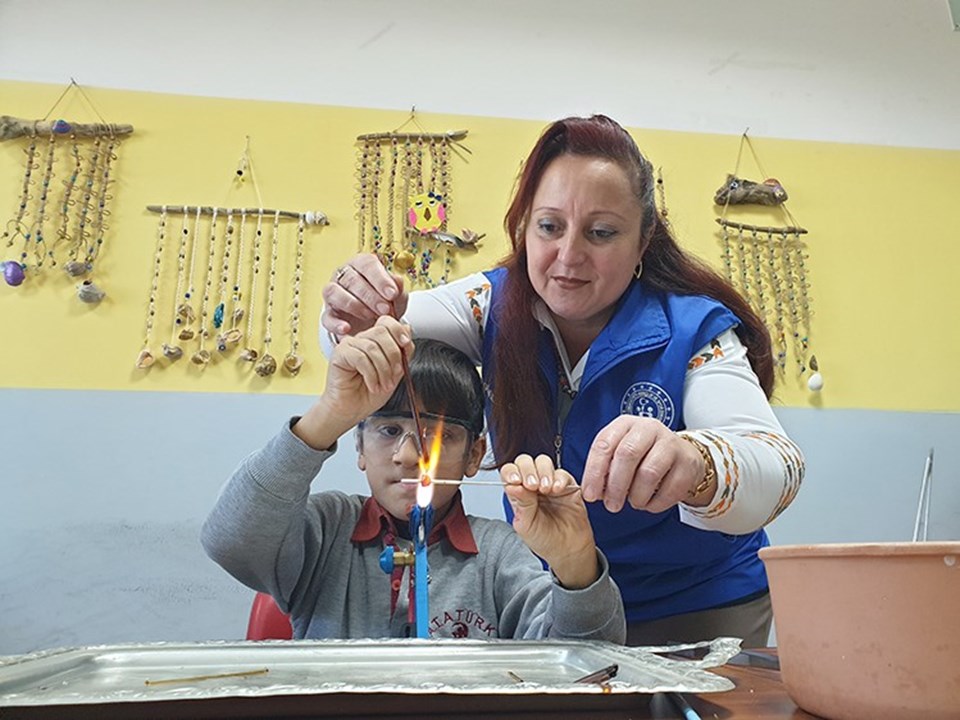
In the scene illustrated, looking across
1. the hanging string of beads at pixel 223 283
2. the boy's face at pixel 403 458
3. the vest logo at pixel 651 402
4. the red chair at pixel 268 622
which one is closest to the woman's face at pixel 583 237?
the vest logo at pixel 651 402

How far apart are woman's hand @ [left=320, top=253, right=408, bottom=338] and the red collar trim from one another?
24 cm

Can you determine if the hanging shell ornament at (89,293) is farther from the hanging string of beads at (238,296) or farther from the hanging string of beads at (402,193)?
the hanging string of beads at (402,193)

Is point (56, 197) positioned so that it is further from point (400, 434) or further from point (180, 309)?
point (400, 434)

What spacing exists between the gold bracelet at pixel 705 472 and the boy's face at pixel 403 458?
389mm

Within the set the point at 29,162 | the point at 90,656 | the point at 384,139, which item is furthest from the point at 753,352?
the point at 29,162

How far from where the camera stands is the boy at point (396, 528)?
29.4 inches

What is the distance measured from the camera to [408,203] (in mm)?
2148

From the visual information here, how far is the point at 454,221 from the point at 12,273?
1.15 m

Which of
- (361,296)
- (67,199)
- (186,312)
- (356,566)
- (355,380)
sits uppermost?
(67,199)

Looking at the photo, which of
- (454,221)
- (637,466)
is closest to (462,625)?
(637,466)

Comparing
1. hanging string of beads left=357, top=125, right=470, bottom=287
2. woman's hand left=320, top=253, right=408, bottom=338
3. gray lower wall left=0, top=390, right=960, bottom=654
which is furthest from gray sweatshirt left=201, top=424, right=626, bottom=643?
hanging string of beads left=357, top=125, right=470, bottom=287

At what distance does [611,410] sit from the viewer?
1042mm

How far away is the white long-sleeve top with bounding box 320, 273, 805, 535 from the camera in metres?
0.78

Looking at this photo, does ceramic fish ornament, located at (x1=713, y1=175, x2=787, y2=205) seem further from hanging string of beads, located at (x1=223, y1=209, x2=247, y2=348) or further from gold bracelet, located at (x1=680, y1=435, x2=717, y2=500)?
gold bracelet, located at (x1=680, y1=435, x2=717, y2=500)
